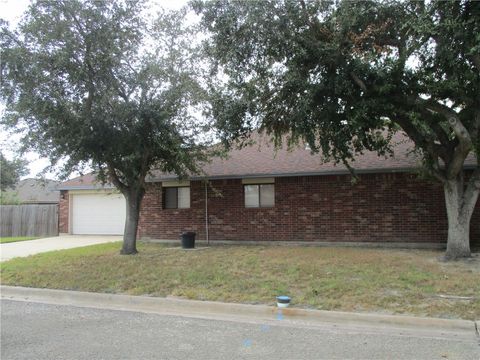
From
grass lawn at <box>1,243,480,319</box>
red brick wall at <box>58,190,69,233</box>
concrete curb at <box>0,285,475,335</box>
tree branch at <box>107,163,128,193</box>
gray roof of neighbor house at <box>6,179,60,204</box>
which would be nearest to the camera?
concrete curb at <box>0,285,475,335</box>

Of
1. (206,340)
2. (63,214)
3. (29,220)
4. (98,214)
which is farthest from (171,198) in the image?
(206,340)

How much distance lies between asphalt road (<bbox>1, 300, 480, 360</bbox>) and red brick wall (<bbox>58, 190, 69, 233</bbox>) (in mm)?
17615

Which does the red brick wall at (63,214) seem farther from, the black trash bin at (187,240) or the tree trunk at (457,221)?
the tree trunk at (457,221)

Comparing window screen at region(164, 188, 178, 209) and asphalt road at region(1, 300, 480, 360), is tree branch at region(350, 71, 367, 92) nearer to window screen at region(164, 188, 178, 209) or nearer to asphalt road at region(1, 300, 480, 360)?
asphalt road at region(1, 300, 480, 360)

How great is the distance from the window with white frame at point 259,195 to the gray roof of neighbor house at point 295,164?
0.64m

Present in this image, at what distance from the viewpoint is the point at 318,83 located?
10.4m

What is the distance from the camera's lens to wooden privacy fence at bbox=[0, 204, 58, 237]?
2461 centimetres

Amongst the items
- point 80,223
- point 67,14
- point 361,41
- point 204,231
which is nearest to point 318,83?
point 361,41

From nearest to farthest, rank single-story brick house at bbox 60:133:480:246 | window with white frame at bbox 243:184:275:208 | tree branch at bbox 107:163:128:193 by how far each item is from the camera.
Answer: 1. tree branch at bbox 107:163:128:193
2. single-story brick house at bbox 60:133:480:246
3. window with white frame at bbox 243:184:275:208

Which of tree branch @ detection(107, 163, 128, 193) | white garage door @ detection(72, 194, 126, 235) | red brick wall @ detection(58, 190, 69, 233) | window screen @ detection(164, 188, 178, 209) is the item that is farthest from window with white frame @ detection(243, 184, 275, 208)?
red brick wall @ detection(58, 190, 69, 233)

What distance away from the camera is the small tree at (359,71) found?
9648mm

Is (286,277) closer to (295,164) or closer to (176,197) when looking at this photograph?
(295,164)

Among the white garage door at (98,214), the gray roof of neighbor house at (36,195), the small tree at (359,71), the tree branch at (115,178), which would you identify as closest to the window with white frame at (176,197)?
the tree branch at (115,178)

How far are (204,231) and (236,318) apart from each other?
1015 centimetres
